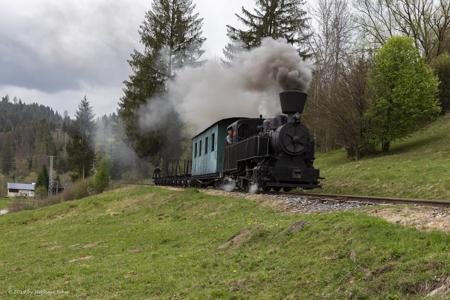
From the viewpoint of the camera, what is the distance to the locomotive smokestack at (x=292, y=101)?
52.5 feet

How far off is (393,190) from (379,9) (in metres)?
32.3

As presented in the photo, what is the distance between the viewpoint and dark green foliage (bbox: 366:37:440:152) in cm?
3023

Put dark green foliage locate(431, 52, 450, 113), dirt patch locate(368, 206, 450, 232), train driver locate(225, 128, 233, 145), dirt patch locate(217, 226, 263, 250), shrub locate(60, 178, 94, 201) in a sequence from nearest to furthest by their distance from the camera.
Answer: dirt patch locate(368, 206, 450, 232) → dirt patch locate(217, 226, 263, 250) → train driver locate(225, 128, 233, 145) → dark green foliage locate(431, 52, 450, 113) → shrub locate(60, 178, 94, 201)

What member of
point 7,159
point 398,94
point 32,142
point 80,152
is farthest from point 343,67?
point 32,142

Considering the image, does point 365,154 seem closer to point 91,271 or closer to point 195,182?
point 195,182

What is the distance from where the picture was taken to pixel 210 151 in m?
22.8

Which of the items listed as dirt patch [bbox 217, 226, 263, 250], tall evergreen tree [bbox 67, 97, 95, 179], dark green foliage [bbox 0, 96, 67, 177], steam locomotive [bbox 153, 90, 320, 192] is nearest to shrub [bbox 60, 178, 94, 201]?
tall evergreen tree [bbox 67, 97, 95, 179]

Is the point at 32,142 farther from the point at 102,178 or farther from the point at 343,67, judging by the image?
the point at 343,67

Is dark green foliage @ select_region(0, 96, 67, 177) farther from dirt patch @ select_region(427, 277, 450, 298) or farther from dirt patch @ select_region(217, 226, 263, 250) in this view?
dirt patch @ select_region(427, 277, 450, 298)

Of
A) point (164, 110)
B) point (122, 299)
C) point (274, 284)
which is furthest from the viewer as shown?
point (164, 110)

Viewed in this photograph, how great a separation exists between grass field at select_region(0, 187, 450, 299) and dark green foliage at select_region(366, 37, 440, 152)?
1792 centimetres

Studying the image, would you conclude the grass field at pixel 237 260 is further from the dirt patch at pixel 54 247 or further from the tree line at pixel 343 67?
the tree line at pixel 343 67

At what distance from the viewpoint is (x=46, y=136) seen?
154 m

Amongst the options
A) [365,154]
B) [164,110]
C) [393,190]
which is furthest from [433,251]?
[164,110]
